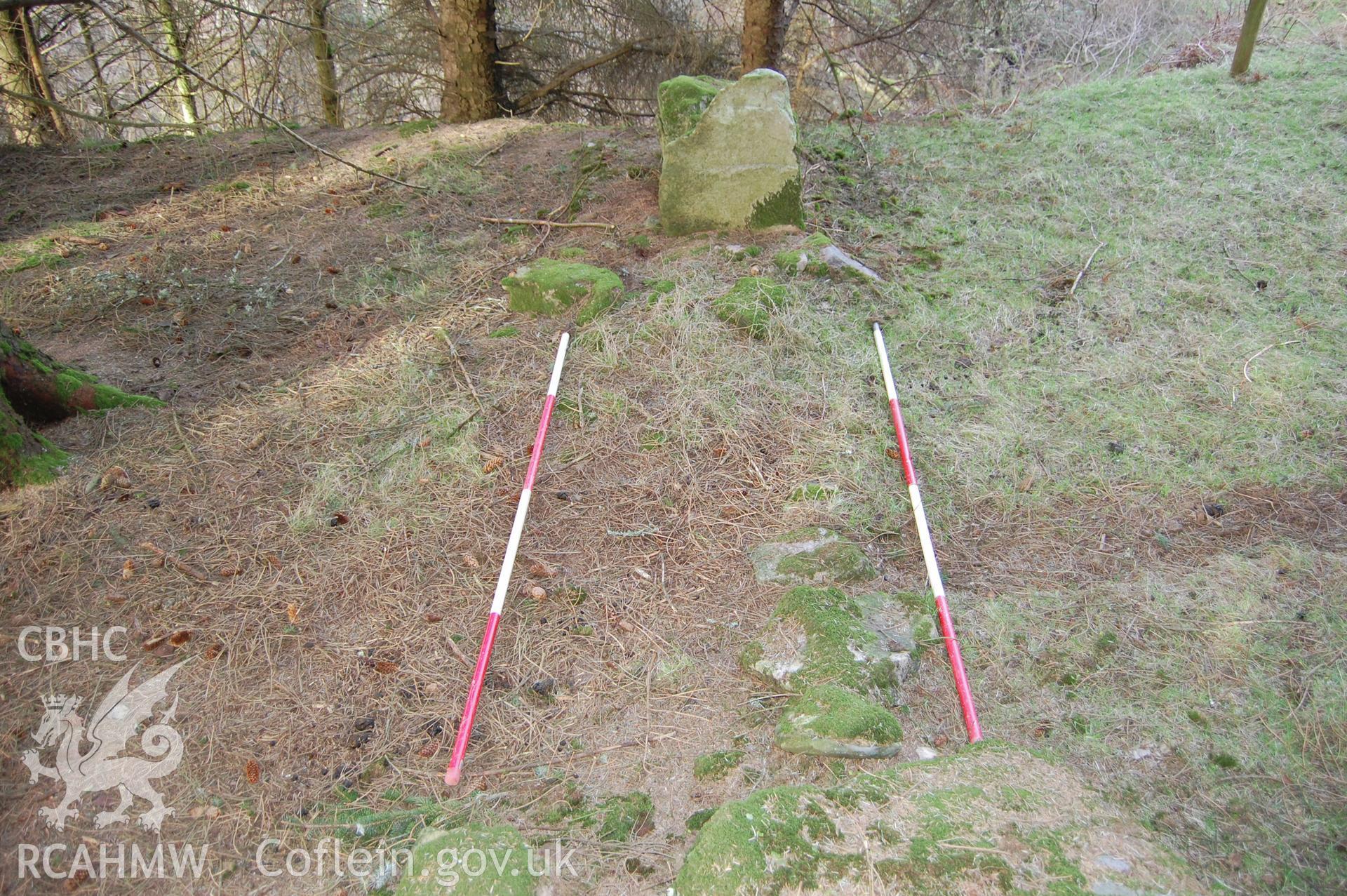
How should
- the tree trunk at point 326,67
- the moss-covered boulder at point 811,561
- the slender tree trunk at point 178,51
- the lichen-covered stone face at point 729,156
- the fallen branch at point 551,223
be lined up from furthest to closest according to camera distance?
the tree trunk at point 326,67 < the slender tree trunk at point 178,51 < the fallen branch at point 551,223 < the lichen-covered stone face at point 729,156 < the moss-covered boulder at point 811,561

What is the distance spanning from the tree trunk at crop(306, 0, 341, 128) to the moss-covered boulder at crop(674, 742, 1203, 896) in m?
6.66

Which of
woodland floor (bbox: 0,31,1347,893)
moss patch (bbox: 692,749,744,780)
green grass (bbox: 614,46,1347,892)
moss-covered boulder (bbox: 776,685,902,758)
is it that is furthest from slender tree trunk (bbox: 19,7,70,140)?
moss-covered boulder (bbox: 776,685,902,758)

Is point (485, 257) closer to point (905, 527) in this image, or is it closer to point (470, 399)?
point (470, 399)

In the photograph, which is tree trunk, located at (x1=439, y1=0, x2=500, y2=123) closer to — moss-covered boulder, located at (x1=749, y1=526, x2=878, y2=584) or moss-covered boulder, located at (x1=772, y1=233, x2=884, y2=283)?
moss-covered boulder, located at (x1=772, y1=233, x2=884, y2=283)

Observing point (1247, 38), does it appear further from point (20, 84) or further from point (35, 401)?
point (20, 84)

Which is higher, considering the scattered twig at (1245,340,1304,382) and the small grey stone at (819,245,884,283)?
the small grey stone at (819,245,884,283)

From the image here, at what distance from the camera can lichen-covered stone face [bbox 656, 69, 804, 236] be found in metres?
4.49

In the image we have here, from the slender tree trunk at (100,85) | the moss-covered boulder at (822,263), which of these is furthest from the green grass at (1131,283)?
the slender tree trunk at (100,85)

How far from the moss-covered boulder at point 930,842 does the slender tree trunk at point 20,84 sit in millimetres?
7499

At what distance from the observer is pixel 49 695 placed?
2486mm

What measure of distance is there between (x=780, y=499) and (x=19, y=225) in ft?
17.0

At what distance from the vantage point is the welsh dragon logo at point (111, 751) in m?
2.24

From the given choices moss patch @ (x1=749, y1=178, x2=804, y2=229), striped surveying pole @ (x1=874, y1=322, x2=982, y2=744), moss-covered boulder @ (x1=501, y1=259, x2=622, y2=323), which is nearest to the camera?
striped surveying pole @ (x1=874, y1=322, x2=982, y2=744)

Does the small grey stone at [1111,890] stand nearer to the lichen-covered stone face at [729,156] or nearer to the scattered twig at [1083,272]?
the scattered twig at [1083,272]
